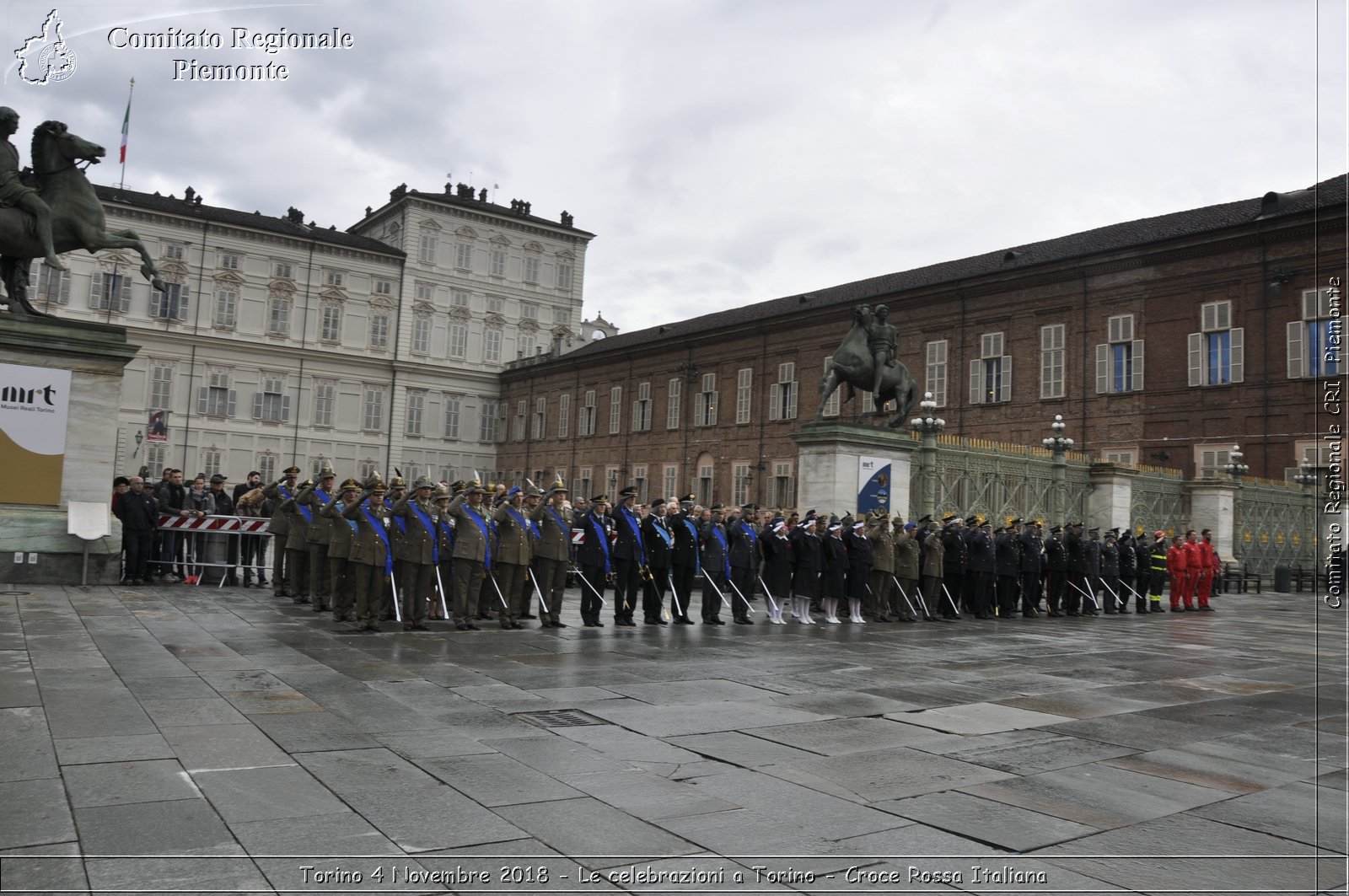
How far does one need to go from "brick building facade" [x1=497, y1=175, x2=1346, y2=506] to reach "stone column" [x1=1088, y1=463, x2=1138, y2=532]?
4045mm

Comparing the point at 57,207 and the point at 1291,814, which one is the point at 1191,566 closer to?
the point at 1291,814

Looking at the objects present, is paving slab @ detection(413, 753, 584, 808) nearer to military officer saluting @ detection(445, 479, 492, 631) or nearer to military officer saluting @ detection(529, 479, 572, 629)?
military officer saluting @ detection(445, 479, 492, 631)

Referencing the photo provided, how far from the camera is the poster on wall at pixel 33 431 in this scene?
42.4 ft

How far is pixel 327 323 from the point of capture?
53.7m

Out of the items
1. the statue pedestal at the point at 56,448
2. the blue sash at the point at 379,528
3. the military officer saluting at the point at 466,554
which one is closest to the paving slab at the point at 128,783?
the blue sash at the point at 379,528

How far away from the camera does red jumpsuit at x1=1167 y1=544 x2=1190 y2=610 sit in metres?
19.6

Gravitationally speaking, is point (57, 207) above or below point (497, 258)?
below

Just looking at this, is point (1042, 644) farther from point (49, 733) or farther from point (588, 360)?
point (588, 360)

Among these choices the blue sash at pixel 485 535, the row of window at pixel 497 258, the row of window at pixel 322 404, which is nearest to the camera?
the blue sash at pixel 485 535

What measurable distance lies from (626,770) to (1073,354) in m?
30.2

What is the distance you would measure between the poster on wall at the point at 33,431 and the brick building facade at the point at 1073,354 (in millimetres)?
20093

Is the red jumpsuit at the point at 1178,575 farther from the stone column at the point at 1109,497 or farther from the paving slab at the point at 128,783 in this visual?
the paving slab at the point at 128,783

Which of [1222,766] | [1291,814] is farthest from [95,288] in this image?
[1291,814]

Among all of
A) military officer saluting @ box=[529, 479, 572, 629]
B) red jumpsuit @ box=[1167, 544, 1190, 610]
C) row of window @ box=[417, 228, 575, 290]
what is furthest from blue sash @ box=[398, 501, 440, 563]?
row of window @ box=[417, 228, 575, 290]
